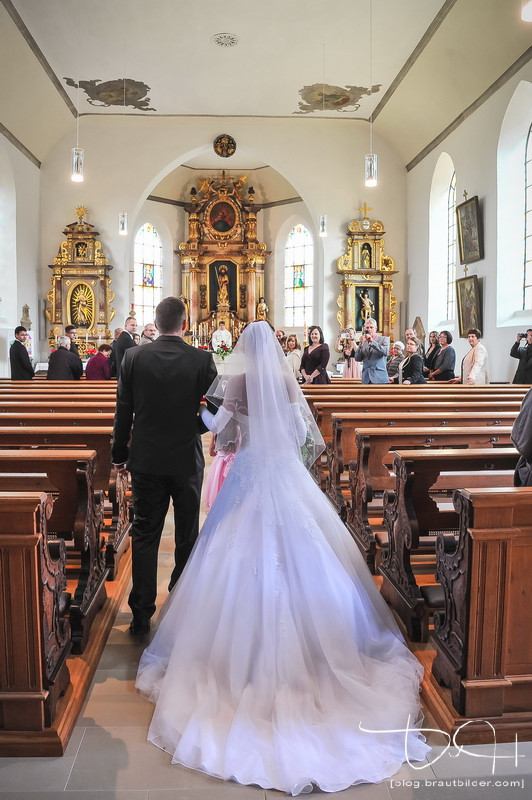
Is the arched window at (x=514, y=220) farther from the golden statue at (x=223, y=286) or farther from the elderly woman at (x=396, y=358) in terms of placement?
the golden statue at (x=223, y=286)

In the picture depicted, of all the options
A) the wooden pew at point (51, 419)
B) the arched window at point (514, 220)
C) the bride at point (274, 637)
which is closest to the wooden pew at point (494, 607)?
the bride at point (274, 637)

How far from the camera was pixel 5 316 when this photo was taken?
44.7ft

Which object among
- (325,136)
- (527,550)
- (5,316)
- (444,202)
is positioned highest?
(325,136)

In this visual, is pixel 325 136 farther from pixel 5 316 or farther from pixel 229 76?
pixel 5 316

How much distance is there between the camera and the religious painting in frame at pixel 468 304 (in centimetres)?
1187

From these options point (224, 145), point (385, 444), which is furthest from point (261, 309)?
point (385, 444)

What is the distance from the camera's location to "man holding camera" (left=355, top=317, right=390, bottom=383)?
26.7ft

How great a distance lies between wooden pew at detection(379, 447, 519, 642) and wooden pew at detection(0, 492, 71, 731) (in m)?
1.65

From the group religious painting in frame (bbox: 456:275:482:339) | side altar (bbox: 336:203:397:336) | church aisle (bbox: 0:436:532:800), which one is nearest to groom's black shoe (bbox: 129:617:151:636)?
church aisle (bbox: 0:436:532:800)

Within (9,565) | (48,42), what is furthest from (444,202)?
(9,565)

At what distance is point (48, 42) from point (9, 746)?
40.1 ft

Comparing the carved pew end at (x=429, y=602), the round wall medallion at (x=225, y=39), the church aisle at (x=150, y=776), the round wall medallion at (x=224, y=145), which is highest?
the round wall medallion at (x=225, y=39)

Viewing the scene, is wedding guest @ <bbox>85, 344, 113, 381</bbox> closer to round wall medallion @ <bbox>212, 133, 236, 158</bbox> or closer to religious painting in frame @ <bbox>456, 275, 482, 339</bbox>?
religious painting in frame @ <bbox>456, 275, 482, 339</bbox>

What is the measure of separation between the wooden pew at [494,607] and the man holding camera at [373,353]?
594cm
